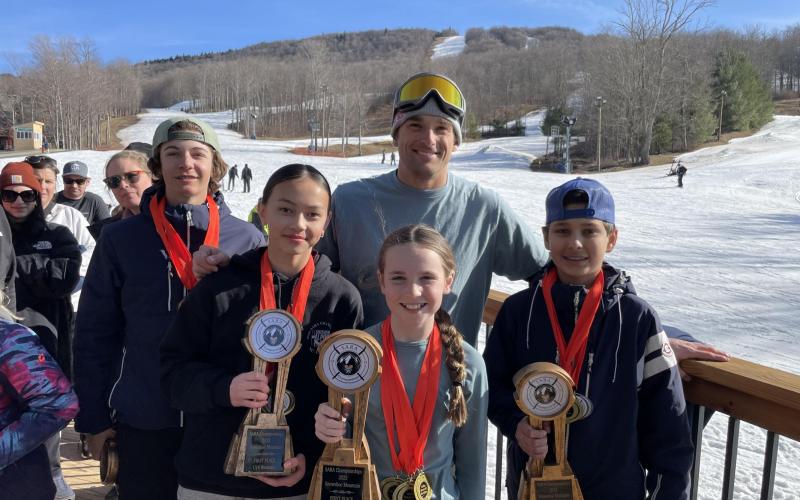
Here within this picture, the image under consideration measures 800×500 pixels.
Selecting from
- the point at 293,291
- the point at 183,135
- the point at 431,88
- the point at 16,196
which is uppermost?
the point at 431,88

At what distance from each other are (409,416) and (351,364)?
0.34 meters

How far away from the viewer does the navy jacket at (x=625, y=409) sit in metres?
2.21

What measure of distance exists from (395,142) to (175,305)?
122 cm

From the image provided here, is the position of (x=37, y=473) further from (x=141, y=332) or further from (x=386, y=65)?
(x=386, y=65)

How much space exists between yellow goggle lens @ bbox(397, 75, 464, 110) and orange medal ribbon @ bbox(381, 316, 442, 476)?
1152 millimetres

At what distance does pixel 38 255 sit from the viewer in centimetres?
411

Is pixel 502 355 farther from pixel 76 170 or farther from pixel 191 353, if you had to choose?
pixel 76 170

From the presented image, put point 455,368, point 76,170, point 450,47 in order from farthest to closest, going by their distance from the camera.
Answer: point 450,47
point 76,170
point 455,368

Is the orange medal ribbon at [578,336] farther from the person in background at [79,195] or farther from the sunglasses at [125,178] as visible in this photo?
the person in background at [79,195]

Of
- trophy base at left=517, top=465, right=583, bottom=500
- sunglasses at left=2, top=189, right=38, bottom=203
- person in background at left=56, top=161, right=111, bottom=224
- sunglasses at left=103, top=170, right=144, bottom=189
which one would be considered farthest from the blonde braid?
person in background at left=56, top=161, right=111, bottom=224

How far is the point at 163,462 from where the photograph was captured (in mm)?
2674

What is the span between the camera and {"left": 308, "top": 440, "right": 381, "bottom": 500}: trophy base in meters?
1.98

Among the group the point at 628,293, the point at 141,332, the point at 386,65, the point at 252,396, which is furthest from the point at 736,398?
the point at 386,65

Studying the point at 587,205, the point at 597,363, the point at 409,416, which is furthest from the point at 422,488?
the point at 587,205
